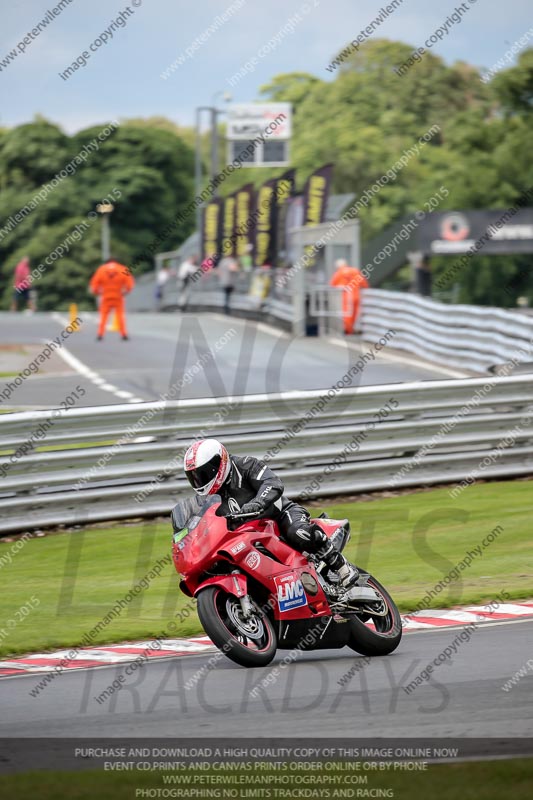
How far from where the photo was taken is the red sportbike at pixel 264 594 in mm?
8023

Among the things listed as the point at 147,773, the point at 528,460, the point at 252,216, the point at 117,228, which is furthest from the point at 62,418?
the point at 117,228

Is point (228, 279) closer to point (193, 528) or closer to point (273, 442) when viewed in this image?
point (273, 442)

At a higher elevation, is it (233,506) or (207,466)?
(207,466)

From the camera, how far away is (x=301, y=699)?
7238 mm

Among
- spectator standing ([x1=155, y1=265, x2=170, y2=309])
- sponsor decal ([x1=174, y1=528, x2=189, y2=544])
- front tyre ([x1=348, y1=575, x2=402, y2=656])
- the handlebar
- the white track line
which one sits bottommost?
spectator standing ([x1=155, y1=265, x2=170, y2=309])

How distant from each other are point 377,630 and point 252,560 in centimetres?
99

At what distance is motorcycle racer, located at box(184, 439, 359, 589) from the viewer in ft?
26.9

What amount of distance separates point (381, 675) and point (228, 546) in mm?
1150

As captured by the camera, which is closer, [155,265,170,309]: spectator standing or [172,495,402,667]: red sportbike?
[172,495,402,667]: red sportbike

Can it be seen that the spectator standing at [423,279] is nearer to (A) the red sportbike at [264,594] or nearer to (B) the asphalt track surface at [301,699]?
(A) the red sportbike at [264,594]

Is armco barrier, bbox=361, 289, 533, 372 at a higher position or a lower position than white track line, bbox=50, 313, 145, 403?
higher

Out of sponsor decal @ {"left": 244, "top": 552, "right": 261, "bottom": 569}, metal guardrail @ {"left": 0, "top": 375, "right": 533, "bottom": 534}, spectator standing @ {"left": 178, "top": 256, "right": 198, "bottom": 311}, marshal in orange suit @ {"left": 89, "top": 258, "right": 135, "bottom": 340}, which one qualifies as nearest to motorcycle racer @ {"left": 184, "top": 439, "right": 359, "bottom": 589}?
sponsor decal @ {"left": 244, "top": 552, "right": 261, "bottom": 569}

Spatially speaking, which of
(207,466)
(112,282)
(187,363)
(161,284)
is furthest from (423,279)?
(207,466)

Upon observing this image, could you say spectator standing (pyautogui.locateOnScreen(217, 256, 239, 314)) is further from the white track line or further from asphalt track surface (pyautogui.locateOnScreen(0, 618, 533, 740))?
asphalt track surface (pyautogui.locateOnScreen(0, 618, 533, 740))
